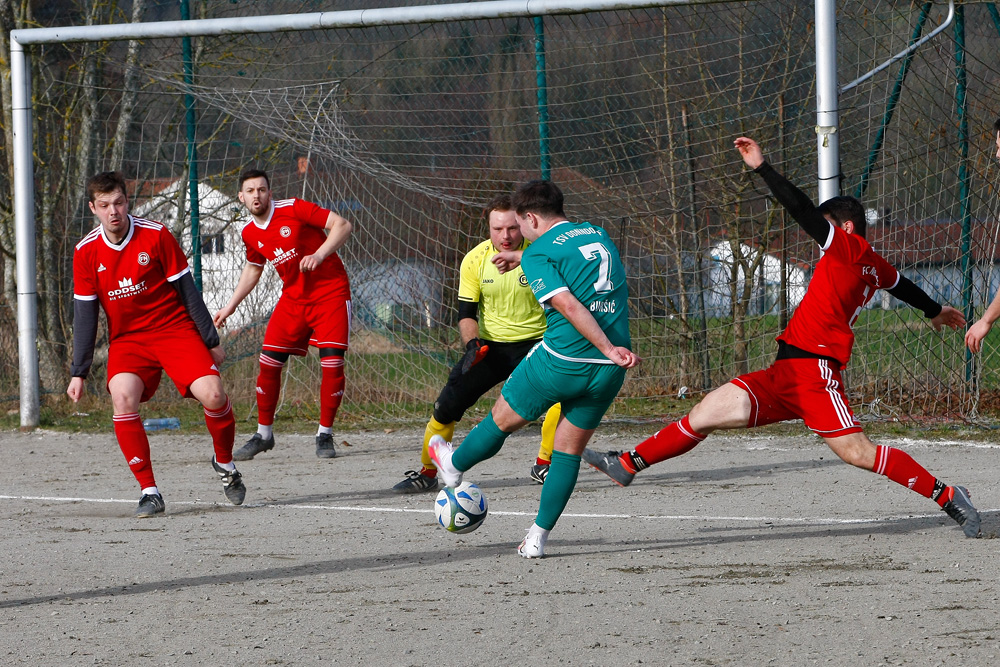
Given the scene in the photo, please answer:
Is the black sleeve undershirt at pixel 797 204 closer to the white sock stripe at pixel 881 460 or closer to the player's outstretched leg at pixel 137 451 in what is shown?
the white sock stripe at pixel 881 460

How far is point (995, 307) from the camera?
5566mm

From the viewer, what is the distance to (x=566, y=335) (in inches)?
198

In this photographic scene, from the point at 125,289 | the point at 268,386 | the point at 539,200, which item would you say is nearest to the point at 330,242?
the point at 268,386

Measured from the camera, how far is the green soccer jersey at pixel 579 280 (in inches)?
195

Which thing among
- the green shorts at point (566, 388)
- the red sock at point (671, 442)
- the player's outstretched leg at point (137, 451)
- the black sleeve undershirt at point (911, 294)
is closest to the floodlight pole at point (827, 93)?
the black sleeve undershirt at point (911, 294)

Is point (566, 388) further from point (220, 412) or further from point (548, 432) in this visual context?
point (220, 412)

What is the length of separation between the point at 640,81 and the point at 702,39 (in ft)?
2.29

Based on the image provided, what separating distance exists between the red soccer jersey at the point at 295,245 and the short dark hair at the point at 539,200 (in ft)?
11.8

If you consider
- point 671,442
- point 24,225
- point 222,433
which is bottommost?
point 222,433

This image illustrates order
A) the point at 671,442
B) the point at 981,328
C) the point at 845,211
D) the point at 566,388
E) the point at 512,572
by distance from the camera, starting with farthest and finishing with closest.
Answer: the point at 671,442
the point at 981,328
the point at 845,211
the point at 566,388
the point at 512,572

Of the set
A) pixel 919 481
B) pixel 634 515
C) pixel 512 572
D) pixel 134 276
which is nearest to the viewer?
pixel 512 572

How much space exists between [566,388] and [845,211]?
166 centimetres

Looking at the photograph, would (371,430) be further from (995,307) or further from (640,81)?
(995,307)

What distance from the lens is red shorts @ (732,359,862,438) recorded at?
17.3 ft
